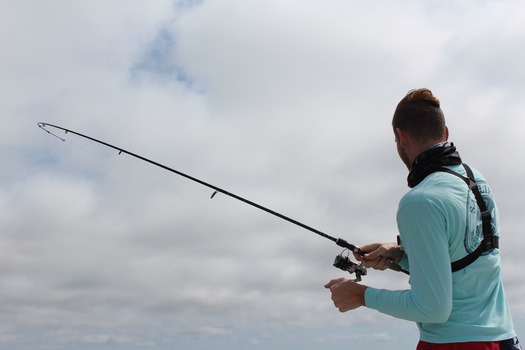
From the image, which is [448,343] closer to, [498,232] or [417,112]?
[498,232]

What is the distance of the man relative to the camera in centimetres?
368

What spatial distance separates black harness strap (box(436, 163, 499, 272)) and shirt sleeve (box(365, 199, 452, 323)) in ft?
0.73

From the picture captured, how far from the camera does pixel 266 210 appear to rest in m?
7.16

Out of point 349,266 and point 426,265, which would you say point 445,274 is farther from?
point 349,266

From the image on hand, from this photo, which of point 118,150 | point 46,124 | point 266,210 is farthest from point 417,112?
point 46,124

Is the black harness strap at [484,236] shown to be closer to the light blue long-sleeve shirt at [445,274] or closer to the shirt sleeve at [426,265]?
the light blue long-sleeve shirt at [445,274]

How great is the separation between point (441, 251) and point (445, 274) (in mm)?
148

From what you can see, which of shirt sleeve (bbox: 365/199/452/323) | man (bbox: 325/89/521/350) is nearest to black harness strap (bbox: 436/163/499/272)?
man (bbox: 325/89/521/350)

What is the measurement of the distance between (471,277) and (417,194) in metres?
0.70

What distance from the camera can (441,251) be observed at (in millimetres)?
3652

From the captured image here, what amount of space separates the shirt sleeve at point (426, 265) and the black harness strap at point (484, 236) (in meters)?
0.22

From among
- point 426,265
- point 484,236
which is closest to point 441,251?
point 426,265

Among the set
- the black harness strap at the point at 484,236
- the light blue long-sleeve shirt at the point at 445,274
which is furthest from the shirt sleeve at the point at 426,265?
the black harness strap at the point at 484,236

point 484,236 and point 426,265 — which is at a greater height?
point 484,236
